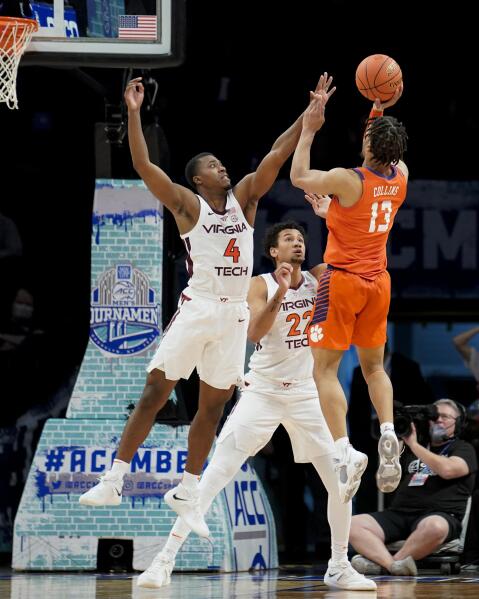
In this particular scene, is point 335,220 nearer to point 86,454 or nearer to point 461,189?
point 86,454

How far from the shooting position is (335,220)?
7.68 metres

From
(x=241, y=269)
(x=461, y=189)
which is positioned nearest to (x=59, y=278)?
(x=461, y=189)

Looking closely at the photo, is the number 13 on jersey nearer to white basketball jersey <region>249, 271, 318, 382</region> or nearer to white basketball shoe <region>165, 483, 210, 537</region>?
white basketball jersey <region>249, 271, 318, 382</region>

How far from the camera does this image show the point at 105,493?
311 inches

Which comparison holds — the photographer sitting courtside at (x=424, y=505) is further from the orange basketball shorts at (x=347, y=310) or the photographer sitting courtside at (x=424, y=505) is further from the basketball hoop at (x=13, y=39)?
the basketball hoop at (x=13, y=39)

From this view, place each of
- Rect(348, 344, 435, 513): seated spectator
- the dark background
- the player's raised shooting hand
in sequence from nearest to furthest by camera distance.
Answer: the player's raised shooting hand → Rect(348, 344, 435, 513): seated spectator → the dark background

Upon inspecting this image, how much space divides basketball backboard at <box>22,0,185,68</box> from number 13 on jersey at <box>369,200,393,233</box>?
2.04 meters

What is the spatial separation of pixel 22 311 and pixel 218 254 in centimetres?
574

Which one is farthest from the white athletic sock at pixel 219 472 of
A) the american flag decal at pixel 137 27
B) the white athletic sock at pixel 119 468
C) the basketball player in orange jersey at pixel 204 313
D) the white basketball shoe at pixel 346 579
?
the american flag decal at pixel 137 27

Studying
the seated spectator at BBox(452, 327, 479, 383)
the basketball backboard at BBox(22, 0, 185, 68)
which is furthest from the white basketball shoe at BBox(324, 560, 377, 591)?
the seated spectator at BBox(452, 327, 479, 383)

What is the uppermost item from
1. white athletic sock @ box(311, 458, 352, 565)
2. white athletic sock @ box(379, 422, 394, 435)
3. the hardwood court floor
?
white athletic sock @ box(379, 422, 394, 435)

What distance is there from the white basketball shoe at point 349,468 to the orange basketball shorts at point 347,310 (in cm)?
61

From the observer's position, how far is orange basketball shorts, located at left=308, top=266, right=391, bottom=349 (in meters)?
7.61

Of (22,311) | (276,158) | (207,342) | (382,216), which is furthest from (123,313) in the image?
(382,216)
